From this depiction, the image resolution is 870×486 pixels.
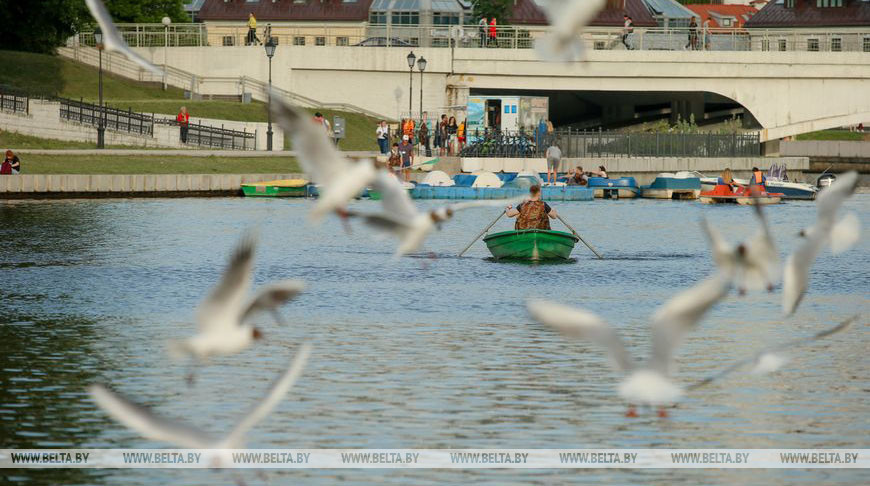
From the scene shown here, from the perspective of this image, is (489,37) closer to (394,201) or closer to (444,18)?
(444,18)

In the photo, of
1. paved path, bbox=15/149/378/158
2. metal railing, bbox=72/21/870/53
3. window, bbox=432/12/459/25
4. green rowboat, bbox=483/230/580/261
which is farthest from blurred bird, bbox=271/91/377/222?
window, bbox=432/12/459/25

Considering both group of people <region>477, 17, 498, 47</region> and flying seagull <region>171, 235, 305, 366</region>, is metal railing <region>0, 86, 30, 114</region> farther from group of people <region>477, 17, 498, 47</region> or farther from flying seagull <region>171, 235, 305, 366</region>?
flying seagull <region>171, 235, 305, 366</region>

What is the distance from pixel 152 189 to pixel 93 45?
30.5 meters

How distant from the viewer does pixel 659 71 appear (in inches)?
3295

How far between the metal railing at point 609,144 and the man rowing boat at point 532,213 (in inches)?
1253

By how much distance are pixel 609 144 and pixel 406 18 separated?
35626mm

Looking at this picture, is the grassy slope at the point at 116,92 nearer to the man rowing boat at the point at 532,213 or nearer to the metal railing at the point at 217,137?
the metal railing at the point at 217,137

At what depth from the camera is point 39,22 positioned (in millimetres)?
69750

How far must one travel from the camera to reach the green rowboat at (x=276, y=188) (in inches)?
2236

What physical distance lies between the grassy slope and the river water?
28685 mm

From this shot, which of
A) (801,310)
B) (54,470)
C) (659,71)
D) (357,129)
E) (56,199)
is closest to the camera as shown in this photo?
(54,470)

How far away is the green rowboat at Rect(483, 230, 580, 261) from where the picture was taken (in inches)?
1411

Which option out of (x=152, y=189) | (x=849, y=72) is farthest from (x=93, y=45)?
(x=849, y=72)

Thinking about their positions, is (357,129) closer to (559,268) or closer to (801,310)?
(559,268)
